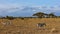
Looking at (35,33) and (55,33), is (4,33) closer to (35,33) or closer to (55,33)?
(35,33)

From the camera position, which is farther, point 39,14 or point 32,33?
point 39,14

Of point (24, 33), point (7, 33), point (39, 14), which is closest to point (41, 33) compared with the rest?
point (24, 33)

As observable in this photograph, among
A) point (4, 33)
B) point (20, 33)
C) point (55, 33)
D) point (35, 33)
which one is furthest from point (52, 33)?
point (4, 33)

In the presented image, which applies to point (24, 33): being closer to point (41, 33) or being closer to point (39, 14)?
point (41, 33)

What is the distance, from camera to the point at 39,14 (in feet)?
224

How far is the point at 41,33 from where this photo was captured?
20.2 metres

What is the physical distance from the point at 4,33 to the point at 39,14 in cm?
4875

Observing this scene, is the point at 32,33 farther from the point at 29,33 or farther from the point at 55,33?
the point at 55,33

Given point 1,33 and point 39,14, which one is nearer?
point 1,33

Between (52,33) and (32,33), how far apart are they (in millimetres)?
1850

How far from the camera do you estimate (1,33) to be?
65.1 ft

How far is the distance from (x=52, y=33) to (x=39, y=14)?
158ft

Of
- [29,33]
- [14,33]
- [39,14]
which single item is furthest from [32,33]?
[39,14]

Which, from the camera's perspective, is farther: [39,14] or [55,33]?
[39,14]
